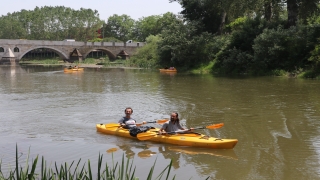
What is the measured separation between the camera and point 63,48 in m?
64.9

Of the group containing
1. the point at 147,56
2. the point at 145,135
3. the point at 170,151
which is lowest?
the point at 170,151

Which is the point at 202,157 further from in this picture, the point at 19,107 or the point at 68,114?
the point at 19,107

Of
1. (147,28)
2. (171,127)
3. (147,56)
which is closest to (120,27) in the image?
(147,28)

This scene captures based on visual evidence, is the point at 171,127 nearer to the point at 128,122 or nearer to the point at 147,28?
the point at 128,122

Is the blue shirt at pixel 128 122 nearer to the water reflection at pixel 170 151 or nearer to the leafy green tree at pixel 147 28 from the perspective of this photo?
the water reflection at pixel 170 151

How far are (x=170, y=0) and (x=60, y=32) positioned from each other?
47936 mm

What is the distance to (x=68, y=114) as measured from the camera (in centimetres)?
1525

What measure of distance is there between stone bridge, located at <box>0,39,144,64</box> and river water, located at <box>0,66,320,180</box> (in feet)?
132

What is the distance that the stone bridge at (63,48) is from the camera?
61.6 m

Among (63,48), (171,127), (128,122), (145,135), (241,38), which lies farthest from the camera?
(63,48)

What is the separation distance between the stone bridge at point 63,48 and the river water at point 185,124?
4031cm

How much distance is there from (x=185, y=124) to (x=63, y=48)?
2137 inches

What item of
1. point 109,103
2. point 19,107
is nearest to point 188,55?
point 109,103

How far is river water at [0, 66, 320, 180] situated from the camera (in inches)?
344
